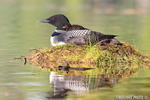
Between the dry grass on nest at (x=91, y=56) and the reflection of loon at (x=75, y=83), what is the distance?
1.34 metres

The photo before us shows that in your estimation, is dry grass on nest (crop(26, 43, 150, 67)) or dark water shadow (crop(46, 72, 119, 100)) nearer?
dark water shadow (crop(46, 72, 119, 100))

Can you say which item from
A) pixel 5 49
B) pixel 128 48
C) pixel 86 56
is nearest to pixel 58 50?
pixel 86 56

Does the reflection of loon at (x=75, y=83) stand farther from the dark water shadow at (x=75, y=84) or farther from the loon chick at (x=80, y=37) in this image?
the loon chick at (x=80, y=37)

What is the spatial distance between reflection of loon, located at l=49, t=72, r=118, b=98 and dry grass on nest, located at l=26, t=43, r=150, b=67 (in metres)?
1.34

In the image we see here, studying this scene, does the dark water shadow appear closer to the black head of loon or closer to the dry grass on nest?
the dry grass on nest

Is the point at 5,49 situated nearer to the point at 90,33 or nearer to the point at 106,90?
the point at 90,33

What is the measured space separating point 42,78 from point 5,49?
4091 millimetres

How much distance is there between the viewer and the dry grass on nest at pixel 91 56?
29.1ft

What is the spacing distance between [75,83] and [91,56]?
2.00 m

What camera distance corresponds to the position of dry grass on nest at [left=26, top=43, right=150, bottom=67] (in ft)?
29.1

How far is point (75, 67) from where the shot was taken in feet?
27.9

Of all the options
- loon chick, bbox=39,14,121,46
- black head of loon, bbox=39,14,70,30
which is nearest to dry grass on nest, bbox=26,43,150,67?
loon chick, bbox=39,14,121,46

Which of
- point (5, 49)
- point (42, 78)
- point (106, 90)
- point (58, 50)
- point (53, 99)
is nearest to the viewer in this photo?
point (53, 99)

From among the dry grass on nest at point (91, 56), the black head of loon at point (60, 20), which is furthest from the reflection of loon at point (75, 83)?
the black head of loon at point (60, 20)
